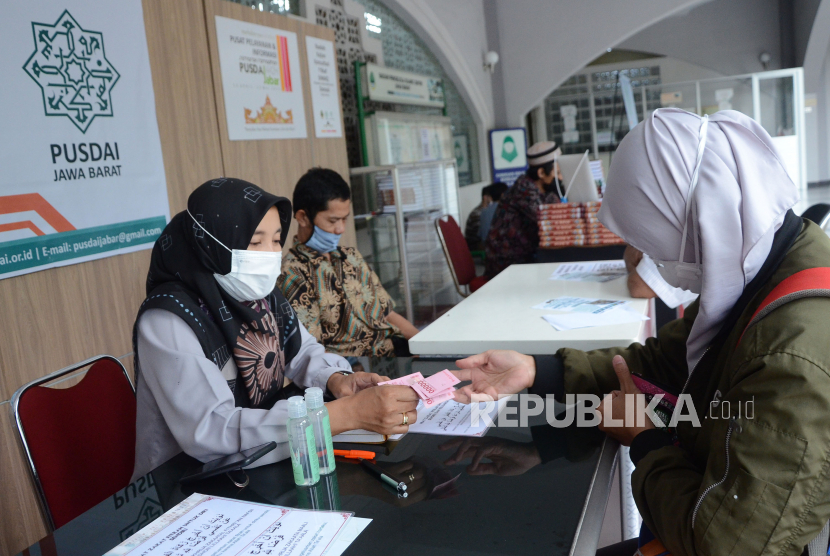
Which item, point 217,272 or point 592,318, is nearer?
point 217,272

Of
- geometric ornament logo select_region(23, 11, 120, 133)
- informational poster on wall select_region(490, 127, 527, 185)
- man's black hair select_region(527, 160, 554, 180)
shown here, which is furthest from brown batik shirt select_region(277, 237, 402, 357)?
informational poster on wall select_region(490, 127, 527, 185)

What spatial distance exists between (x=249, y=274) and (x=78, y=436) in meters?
0.57

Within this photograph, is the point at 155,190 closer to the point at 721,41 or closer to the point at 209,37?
the point at 209,37

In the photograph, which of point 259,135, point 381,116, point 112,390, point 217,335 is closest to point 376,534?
point 217,335

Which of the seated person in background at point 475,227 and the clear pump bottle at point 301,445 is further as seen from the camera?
the seated person in background at point 475,227

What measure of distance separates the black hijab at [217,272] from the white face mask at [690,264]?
91 cm

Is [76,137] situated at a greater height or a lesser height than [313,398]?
greater

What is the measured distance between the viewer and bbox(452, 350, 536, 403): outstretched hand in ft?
4.89

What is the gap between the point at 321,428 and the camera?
3.84ft

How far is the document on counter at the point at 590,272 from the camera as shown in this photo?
2785mm

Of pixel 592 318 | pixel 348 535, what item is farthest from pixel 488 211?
pixel 348 535

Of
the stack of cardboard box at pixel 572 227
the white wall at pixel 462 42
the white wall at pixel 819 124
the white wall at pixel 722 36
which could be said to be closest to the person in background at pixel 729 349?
the stack of cardboard box at pixel 572 227

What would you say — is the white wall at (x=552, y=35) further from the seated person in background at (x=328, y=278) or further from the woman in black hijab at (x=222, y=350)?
the woman in black hijab at (x=222, y=350)

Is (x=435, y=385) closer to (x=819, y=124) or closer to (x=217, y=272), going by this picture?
(x=217, y=272)
